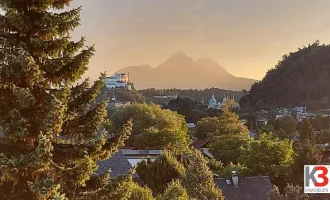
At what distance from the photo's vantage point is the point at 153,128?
45656 millimetres

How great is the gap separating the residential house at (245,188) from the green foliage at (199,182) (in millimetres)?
4300

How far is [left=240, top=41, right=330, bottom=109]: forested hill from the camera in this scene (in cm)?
11894

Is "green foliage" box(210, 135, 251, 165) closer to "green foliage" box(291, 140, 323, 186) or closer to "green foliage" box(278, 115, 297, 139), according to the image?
"green foliage" box(291, 140, 323, 186)

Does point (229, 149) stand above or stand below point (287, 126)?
below

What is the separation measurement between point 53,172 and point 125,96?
11345 centimetres

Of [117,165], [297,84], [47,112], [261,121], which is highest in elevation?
[297,84]

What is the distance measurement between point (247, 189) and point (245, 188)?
12 centimetres

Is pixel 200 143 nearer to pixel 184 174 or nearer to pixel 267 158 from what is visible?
pixel 267 158

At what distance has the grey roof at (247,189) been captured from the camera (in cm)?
2325

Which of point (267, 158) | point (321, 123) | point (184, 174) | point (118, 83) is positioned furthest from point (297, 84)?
point (184, 174)

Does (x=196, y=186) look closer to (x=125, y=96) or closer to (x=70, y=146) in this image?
(x=70, y=146)

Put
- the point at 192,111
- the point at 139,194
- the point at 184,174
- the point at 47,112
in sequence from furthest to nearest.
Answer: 1. the point at 192,111
2. the point at 184,174
3. the point at 139,194
4. the point at 47,112

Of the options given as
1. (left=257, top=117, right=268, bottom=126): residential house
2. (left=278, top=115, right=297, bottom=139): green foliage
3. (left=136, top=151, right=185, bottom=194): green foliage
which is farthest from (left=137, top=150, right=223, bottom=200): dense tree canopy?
(left=257, top=117, right=268, bottom=126): residential house

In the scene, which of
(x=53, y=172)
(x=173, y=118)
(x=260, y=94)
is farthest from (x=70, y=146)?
(x=260, y=94)
